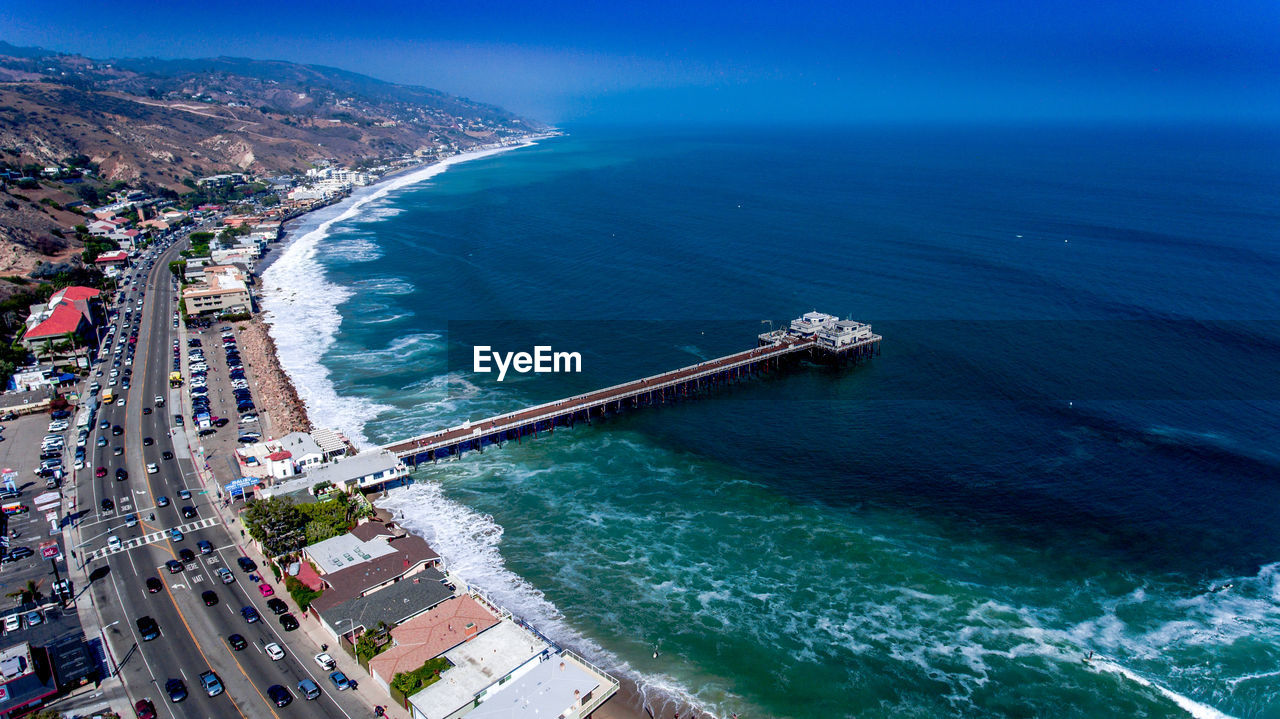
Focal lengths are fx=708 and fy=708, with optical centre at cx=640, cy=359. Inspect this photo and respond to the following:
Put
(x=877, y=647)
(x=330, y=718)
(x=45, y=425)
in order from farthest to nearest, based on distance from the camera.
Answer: (x=45, y=425) → (x=877, y=647) → (x=330, y=718)

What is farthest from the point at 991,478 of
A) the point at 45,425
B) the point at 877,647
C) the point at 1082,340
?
the point at 45,425

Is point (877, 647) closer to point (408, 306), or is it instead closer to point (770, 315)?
point (770, 315)

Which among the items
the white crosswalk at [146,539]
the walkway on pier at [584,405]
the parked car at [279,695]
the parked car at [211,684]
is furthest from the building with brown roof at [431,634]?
the walkway on pier at [584,405]

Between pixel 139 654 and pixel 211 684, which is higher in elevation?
pixel 211 684

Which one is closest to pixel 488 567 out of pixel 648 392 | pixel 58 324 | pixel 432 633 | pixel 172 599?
pixel 432 633

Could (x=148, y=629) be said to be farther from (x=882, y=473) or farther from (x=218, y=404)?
(x=882, y=473)
